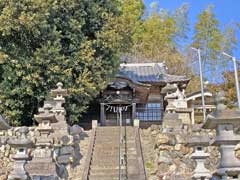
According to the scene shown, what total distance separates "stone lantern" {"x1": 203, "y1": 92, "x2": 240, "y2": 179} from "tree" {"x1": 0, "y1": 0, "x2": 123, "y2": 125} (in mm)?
9925

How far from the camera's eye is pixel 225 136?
23.4 feet

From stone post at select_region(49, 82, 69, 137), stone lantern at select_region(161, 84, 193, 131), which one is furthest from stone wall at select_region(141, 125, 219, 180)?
stone post at select_region(49, 82, 69, 137)

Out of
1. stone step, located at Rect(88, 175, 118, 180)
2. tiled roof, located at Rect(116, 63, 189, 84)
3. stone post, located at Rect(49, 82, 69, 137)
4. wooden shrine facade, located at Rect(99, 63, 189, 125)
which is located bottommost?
stone step, located at Rect(88, 175, 118, 180)

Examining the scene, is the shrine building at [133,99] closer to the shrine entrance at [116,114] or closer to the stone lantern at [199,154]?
the shrine entrance at [116,114]

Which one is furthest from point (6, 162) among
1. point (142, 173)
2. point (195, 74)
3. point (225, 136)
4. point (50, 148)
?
point (195, 74)

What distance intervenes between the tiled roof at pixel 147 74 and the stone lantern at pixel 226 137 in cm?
1432

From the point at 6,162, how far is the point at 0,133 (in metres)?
1.42

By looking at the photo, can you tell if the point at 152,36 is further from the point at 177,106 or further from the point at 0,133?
the point at 0,133

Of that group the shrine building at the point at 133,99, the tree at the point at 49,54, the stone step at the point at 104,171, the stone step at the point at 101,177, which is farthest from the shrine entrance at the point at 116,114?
the stone step at the point at 101,177

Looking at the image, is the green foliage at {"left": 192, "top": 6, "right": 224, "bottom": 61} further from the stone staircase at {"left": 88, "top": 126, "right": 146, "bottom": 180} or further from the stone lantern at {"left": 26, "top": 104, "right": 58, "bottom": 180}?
the stone lantern at {"left": 26, "top": 104, "right": 58, "bottom": 180}

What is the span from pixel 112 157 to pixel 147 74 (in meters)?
11.7

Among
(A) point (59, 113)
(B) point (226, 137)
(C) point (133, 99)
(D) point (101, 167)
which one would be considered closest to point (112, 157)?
(D) point (101, 167)

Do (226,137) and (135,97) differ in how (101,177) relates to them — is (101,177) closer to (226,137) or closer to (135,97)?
(226,137)

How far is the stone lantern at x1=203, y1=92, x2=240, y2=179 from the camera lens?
271 inches
